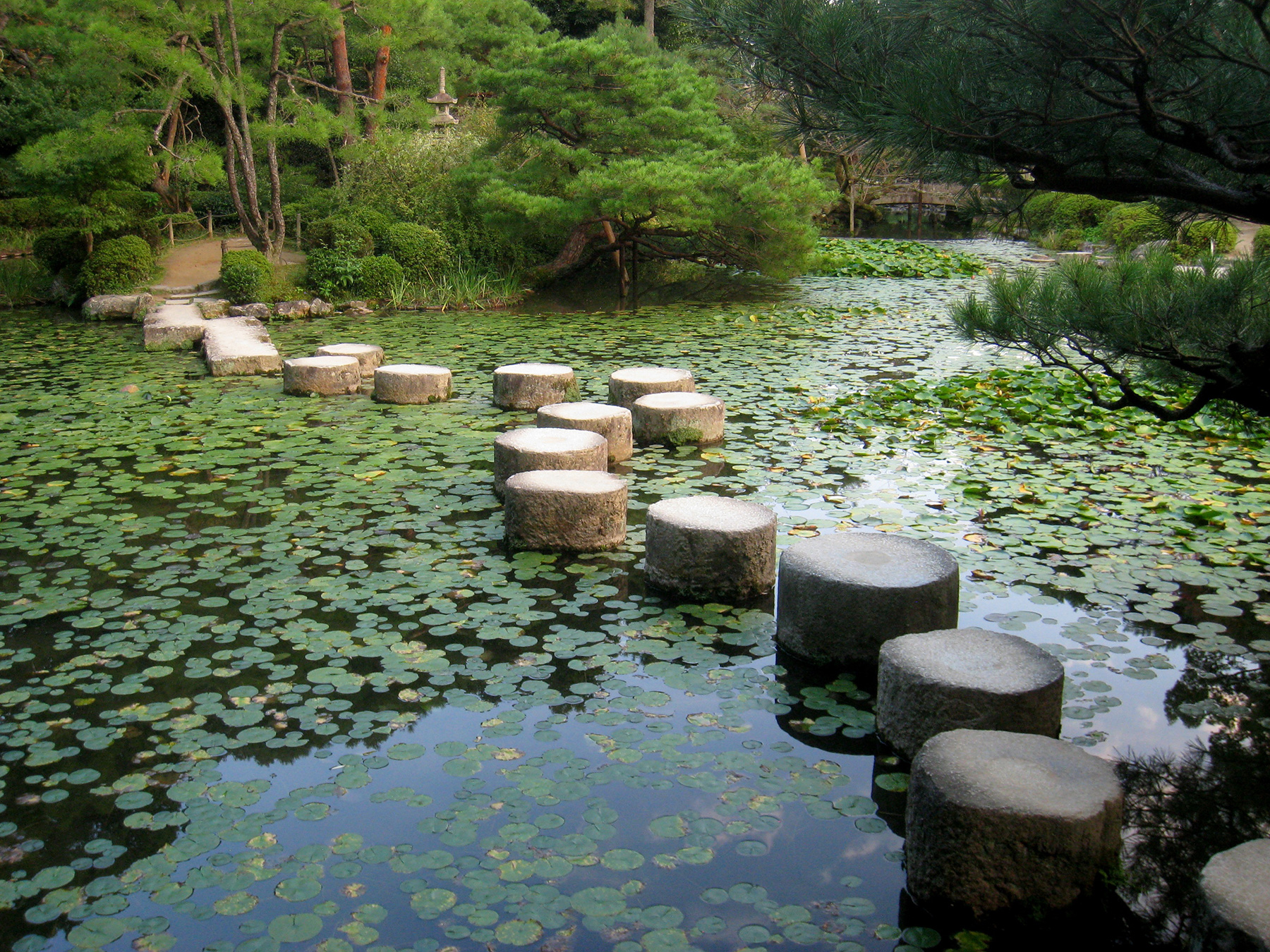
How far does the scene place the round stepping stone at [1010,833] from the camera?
2225 mm

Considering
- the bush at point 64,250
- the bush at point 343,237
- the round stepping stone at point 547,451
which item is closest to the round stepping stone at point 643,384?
the round stepping stone at point 547,451

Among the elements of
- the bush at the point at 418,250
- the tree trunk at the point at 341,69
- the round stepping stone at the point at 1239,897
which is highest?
the tree trunk at the point at 341,69

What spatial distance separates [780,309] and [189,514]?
344 inches

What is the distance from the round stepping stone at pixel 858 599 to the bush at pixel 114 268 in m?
12.0

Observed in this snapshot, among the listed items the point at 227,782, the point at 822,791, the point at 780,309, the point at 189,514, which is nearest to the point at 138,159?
the point at 780,309

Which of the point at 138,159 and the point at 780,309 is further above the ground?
the point at 138,159

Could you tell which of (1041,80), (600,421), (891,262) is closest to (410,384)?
(600,421)


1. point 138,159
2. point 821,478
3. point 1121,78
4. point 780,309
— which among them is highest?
point 138,159

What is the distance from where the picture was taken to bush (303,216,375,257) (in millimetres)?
12664

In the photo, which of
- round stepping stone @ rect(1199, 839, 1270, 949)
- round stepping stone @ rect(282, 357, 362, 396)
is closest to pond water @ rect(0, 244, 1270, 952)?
round stepping stone @ rect(1199, 839, 1270, 949)

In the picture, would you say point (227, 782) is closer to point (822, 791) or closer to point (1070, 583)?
point (822, 791)

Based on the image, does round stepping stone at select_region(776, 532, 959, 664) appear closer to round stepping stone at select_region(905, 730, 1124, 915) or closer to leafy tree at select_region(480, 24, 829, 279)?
round stepping stone at select_region(905, 730, 1124, 915)

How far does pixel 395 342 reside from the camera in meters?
9.95

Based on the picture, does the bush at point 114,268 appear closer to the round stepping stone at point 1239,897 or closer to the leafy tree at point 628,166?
the leafy tree at point 628,166
